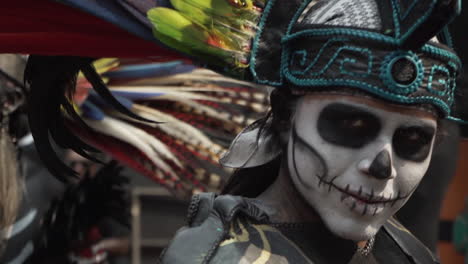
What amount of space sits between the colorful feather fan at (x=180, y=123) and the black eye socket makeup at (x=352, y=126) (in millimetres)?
1239

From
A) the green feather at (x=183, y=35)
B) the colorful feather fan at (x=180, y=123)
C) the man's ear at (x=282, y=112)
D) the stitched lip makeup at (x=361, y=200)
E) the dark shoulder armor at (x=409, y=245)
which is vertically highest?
the green feather at (x=183, y=35)

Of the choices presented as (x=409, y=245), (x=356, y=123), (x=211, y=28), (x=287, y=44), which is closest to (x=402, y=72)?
(x=356, y=123)

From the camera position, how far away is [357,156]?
218 centimetres

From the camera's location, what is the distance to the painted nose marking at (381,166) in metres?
2.15

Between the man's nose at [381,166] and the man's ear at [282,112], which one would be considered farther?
the man's ear at [282,112]

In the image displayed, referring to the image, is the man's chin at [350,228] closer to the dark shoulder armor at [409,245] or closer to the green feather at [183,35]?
the dark shoulder armor at [409,245]

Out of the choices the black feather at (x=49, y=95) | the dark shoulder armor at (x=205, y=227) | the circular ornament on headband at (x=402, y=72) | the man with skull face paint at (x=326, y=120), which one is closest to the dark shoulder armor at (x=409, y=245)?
the man with skull face paint at (x=326, y=120)

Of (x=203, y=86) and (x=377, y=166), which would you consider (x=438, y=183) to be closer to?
(x=203, y=86)

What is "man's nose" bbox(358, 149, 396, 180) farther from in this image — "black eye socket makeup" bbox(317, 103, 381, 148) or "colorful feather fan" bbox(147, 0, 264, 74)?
"colorful feather fan" bbox(147, 0, 264, 74)

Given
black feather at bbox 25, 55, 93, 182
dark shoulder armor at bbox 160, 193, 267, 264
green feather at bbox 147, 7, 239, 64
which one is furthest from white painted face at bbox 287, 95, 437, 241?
black feather at bbox 25, 55, 93, 182

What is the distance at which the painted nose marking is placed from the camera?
2.15 metres

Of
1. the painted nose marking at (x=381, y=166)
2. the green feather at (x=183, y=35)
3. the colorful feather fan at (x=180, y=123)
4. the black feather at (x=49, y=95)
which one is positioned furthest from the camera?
the colorful feather fan at (x=180, y=123)

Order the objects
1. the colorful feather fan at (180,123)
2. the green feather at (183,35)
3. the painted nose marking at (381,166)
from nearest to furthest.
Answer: the painted nose marking at (381,166) < the green feather at (183,35) < the colorful feather fan at (180,123)

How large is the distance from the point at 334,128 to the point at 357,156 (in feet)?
0.27
